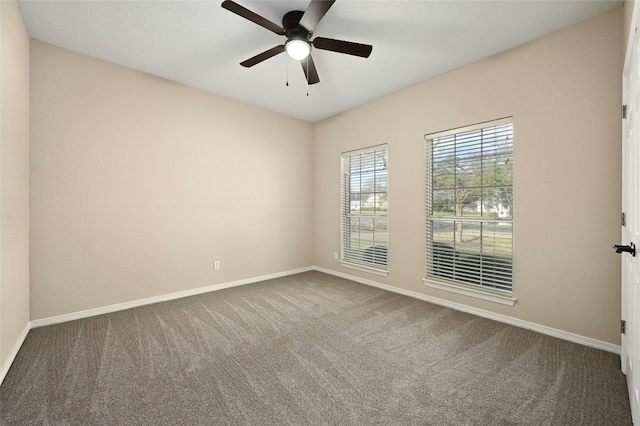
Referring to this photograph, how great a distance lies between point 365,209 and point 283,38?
2.72 metres

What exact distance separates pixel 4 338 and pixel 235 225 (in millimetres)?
2639

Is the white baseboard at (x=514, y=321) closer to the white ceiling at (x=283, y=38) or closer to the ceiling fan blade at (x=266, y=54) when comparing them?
the white ceiling at (x=283, y=38)

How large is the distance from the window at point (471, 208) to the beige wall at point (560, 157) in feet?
0.42

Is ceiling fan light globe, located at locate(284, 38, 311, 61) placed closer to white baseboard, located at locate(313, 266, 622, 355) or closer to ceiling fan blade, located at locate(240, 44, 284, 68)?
ceiling fan blade, located at locate(240, 44, 284, 68)

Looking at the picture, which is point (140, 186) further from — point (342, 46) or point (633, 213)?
point (633, 213)

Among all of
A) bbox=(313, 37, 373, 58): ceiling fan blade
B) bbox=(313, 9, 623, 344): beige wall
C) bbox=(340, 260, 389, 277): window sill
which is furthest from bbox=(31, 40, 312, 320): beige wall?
bbox=(313, 9, 623, 344): beige wall

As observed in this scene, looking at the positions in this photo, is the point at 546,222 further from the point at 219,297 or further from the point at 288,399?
the point at 219,297

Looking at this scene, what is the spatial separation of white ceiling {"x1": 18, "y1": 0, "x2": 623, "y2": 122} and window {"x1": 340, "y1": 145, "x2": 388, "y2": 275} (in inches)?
49.1

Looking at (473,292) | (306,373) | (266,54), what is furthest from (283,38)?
(473,292)

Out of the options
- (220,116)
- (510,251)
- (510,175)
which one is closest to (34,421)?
(220,116)

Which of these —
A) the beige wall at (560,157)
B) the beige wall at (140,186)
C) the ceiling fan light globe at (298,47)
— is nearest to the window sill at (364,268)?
the beige wall at (560,157)

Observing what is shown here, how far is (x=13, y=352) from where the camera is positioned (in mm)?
2227

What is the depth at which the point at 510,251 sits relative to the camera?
9.72 feet

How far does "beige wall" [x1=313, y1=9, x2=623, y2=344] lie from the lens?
2.37m
